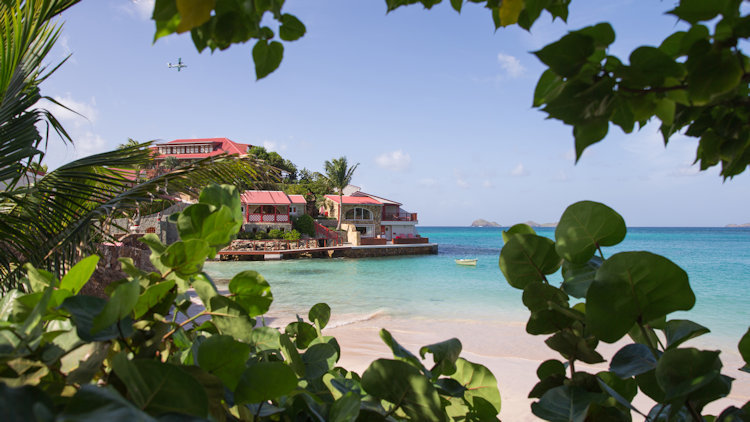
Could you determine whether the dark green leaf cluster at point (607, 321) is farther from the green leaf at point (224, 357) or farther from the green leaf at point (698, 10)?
the green leaf at point (224, 357)

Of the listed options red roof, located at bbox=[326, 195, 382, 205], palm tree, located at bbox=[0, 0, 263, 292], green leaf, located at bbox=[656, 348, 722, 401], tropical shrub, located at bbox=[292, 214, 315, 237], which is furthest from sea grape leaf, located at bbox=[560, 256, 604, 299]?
red roof, located at bbox=[326, 195, 382, 205]

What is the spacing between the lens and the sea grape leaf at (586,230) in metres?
0.50

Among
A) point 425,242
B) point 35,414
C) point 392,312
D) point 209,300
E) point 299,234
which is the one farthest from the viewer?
point 425,242

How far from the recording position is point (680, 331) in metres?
0.54

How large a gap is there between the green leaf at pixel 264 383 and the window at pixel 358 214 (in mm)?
39658

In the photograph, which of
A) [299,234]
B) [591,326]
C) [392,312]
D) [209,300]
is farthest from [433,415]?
[299,234]

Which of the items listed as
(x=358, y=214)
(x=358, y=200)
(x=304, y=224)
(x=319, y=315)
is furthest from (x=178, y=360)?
(x=358, y=214)

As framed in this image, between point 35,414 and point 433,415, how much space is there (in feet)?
1.18

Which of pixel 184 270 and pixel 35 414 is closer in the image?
pixel 35 414

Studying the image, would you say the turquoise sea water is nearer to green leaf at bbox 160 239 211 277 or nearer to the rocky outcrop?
the rocky outcrop

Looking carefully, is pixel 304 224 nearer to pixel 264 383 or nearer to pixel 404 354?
pixel 404 354

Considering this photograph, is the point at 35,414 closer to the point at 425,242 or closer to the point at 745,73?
the point at 745,73

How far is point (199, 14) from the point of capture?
0.42 metres

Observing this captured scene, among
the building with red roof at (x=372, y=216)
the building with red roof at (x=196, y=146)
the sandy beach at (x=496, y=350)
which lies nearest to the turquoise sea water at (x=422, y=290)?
the sandy beach at (x=496, y=350)
